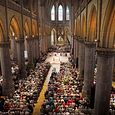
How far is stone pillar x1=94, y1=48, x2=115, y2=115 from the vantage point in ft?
35.8

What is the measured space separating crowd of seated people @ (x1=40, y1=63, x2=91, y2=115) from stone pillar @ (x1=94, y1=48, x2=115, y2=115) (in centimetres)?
211

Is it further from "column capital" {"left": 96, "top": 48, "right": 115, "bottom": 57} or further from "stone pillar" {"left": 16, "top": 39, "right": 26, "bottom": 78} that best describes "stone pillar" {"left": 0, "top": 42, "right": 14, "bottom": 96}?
"column capital" {"left": 96, "top": 48, "right": 115, "bottom": 57}

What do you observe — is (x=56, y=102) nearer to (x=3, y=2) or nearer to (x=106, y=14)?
(x=106, y=14)

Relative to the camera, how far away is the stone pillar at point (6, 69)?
54.5 ft

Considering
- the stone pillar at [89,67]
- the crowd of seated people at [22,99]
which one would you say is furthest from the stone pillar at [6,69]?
the stone pillar at [89,67]

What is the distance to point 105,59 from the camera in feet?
36.0

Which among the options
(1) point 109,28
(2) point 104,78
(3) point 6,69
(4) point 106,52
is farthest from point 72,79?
(1) point 109,28

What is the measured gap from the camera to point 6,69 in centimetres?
1712

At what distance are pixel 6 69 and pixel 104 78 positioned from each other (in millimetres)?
9523

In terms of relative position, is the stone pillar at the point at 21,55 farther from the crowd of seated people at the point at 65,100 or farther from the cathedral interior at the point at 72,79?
the crowd of seated people at the point at 65,100

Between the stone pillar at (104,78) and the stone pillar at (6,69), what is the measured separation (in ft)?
29.1

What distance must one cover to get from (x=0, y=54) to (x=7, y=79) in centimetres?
245

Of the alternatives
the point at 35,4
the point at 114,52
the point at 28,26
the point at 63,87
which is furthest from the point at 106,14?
the point at 35,4

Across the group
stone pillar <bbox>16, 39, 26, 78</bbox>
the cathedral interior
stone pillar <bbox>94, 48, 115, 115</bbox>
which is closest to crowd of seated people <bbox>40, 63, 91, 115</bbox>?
the cathedral interior
